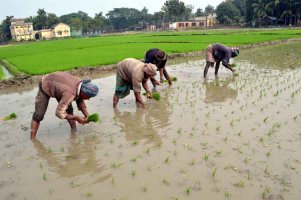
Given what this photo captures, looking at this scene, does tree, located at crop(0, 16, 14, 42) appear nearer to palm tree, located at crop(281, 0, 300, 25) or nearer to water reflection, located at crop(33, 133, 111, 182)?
palm tree, located at crop(281, 0, 300, 25)

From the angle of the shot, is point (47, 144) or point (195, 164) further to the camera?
point (47, 144)

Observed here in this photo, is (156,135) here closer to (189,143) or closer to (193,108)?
(189,143)

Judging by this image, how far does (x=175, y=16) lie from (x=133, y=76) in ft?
263

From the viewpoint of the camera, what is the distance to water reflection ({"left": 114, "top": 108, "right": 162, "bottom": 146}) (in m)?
5.16

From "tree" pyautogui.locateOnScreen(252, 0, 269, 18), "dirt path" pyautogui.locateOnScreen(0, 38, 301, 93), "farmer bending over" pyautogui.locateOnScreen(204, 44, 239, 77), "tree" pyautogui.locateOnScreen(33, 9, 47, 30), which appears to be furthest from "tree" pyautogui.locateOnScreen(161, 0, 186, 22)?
"farmer bending over" pyautogui.locateOnScreen(204, 44, 239, 77)

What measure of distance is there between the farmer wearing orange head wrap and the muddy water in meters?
0.43

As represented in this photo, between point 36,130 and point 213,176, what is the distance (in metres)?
3.15

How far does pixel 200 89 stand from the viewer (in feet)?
27.9

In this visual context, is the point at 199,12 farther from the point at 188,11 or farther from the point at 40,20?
the point at 40,20

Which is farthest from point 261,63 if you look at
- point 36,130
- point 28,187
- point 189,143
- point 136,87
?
point 28,187

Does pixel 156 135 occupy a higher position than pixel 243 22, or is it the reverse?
pixel 243 22

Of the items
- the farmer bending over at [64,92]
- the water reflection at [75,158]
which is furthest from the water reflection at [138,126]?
the farmer bending over at [64,92]

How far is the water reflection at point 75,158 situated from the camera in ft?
13.6

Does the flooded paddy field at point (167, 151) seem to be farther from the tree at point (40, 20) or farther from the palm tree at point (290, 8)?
the tree at point (40, 20)
